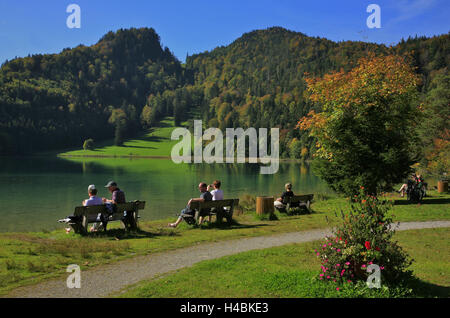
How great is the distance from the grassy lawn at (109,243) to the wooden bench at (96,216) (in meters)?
0.36

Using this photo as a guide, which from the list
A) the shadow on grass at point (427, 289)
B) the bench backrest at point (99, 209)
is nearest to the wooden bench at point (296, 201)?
the bench backrest at point (99, 209)

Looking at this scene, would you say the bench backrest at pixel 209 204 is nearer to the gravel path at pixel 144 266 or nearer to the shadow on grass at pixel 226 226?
the shadow on grass at pixel 226 226

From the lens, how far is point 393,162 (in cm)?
2014

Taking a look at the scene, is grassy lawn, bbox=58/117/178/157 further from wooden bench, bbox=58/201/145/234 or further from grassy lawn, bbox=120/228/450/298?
grassy lawn, bbox=120/228/450/298

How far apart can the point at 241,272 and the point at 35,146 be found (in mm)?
190190

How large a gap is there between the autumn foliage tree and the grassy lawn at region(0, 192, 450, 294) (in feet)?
11.9

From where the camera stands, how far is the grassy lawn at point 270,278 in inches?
264

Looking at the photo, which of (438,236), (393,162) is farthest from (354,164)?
(438,236)

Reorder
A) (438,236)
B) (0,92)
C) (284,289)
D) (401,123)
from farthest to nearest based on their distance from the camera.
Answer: (0,92) < (401,123) < (438,236) < (284,289)

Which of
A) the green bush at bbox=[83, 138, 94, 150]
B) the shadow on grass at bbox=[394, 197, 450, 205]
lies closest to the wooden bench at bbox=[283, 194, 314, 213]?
the shadow on grass at bbox=[394, 197, 450, 205]

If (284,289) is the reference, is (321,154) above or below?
above

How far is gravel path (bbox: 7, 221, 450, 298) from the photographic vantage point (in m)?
6.96

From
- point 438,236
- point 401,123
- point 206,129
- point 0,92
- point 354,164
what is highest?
point 0,92
